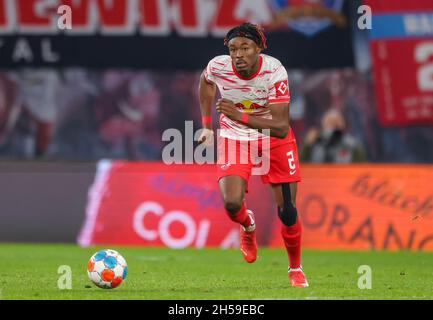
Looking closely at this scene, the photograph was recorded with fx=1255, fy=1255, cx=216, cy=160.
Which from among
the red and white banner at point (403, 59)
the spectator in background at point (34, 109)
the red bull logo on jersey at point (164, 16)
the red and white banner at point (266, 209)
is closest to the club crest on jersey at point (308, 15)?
the red bull logo on jersey at point (164, 16)

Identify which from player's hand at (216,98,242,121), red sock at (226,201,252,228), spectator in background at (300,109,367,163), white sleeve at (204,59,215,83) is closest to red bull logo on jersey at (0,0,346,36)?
spectator in background at (300,109,367,163)

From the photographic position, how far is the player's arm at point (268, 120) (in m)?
10.4

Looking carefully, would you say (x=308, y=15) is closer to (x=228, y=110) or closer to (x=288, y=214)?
(x=288, y=214)

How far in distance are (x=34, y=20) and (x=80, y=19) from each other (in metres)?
0.78

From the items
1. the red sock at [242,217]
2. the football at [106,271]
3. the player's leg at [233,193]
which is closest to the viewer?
the football at [106,271]

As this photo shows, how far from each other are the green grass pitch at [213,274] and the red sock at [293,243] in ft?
0.71

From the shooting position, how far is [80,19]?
68.6 ft

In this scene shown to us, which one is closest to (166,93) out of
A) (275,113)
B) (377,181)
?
(377,181)

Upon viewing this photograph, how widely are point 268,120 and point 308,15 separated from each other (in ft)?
34.8

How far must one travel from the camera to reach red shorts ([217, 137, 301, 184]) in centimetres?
1091

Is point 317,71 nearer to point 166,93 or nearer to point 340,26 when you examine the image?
point 340,26

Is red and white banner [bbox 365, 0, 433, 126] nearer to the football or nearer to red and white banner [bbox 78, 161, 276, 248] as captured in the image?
red and white banner [bbox 78, 161, 276, 248]

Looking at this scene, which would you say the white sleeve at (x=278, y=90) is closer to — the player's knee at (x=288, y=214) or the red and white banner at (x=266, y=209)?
the player's knee at (x=288, y=214)

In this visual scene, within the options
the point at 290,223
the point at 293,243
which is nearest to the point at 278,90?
the point at 290,223
